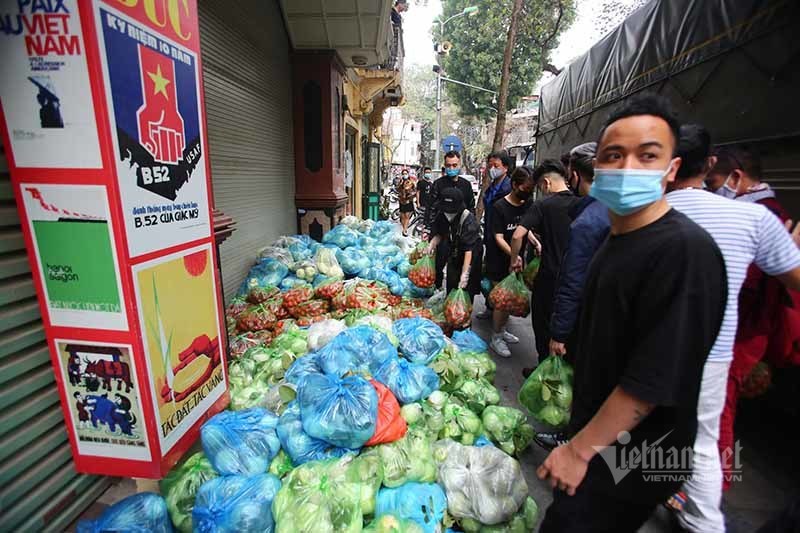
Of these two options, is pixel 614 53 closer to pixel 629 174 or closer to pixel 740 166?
pixel 740 166

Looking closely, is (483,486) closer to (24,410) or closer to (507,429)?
(507,429)

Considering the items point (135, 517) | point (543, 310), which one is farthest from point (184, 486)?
point (543, 310)

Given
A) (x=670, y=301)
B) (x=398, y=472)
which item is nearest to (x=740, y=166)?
(x=670, y=301)

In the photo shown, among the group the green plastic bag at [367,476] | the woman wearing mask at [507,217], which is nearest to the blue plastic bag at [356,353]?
the green plastic bag at [367,476]

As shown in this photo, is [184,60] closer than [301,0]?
Yes

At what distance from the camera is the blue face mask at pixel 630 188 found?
118 centimetres

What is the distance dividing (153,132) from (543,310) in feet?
10.1

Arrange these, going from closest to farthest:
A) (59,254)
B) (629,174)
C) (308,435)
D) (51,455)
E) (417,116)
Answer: (629,174) < (59,254) < (51,455) < (308,435) < (417,116)

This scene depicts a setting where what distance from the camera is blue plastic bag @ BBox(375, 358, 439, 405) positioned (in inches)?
96.4

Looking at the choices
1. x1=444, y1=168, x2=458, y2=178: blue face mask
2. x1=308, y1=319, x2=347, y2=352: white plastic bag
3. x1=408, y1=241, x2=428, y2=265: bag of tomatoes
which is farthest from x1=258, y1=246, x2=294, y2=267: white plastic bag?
x1=444, y1=168, x2=458, y2=178: blue face mask

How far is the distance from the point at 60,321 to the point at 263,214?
4.01m

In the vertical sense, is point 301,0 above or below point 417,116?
below

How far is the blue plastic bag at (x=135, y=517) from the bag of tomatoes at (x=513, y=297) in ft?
10.1

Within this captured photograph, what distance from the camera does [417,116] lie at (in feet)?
172
